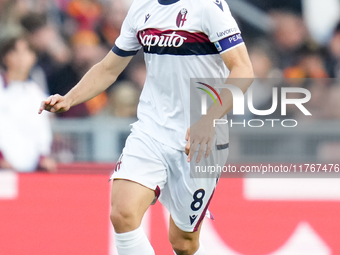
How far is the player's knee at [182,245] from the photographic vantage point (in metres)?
3.83

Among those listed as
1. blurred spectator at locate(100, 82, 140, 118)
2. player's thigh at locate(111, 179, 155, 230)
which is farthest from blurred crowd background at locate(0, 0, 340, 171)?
player's thigh at locate(111, 179, 155, 230)

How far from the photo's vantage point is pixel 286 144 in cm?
567

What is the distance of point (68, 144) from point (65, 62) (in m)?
1.29

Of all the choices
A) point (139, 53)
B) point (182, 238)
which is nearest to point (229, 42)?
point (182, 238)

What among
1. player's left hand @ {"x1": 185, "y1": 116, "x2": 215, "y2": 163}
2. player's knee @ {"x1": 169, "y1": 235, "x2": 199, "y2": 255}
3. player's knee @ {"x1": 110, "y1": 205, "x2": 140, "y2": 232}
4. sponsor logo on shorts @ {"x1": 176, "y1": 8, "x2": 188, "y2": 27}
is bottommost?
player's knee @ {"x1": 169, "y1": 235, "x2": 199, "y2": 255}

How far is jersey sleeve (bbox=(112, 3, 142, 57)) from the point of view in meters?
3.69

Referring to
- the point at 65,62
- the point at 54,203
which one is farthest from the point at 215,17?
the point at 65,62

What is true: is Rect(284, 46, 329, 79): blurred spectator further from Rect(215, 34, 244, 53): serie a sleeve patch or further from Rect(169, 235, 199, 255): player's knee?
Rect(215, 34, 244, 53): serie a sleeve patch

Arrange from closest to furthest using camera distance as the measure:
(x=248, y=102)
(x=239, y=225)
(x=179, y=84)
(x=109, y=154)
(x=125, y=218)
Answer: (x=125, y=218)
(x=179, y=84)
(x=239, y=225)
(x=109, y=154)
(x=248, y=102)

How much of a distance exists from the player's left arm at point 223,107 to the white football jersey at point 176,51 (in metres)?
0.07

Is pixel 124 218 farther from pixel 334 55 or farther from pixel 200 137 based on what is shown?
pixel 334 55

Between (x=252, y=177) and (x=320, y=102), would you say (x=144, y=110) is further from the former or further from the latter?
(x=320, y=102)

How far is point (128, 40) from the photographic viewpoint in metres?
Answer: 3.74

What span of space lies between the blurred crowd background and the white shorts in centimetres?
191
